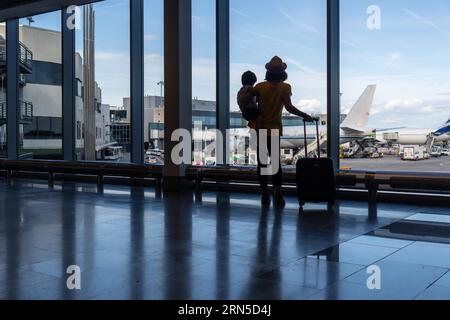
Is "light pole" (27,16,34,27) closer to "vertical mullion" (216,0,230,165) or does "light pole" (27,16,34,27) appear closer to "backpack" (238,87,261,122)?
"vertical mullion" (216,0,230,165)

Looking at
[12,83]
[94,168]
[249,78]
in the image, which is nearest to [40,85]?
[12,83]

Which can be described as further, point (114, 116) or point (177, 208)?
point (114, 116)

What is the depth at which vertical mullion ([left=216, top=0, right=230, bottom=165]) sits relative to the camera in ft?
27.7

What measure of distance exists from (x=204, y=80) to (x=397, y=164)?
3557mm

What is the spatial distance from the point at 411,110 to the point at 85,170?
5.78 meters

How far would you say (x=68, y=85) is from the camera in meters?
11.2

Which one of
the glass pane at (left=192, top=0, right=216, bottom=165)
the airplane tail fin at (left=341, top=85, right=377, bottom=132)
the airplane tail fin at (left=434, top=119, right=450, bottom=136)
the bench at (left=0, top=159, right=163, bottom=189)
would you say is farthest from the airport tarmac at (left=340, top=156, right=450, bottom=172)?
the bench at (left=0, top=159, right=163, bottom=189)

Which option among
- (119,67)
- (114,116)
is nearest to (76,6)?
(119,67)

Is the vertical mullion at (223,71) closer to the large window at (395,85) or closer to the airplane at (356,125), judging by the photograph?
the airplane at (356,125)

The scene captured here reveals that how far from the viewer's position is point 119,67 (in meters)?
10.0

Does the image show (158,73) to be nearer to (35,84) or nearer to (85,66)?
(85,66)

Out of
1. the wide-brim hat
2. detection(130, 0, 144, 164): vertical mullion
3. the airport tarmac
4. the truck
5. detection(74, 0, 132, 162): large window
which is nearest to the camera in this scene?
the wide-brim hat

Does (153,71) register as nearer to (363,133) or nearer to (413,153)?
(363,133)

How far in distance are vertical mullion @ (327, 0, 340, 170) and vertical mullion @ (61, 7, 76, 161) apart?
640 centimetres
